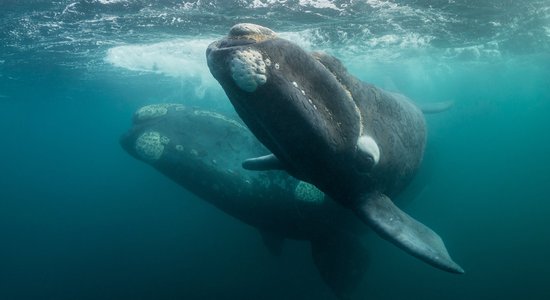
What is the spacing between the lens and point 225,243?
19.6m

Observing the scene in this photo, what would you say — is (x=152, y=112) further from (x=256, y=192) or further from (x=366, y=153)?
(x=366, y=153)

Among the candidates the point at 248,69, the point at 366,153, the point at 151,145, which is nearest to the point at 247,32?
the point at 248,69

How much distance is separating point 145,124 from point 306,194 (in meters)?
6.36

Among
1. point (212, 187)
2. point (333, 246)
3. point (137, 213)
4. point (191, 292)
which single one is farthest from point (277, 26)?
point (137, 213)

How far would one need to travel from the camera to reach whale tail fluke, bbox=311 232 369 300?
1055cm

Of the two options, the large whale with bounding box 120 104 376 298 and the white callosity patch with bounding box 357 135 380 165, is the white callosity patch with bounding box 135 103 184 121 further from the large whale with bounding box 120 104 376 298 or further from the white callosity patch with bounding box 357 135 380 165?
the white callosity patch with bounding box 357 135 380 165

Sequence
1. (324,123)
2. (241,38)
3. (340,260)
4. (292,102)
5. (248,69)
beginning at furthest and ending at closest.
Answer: (340,260) → (324,123) → (292,102) → (241,38) → (248,69)

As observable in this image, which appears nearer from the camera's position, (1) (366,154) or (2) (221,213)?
(1) (366,154)

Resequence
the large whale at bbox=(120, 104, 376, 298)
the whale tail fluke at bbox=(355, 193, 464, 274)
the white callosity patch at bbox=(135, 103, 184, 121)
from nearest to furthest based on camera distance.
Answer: the whale tail fluke at bbox=(355, 193, 464, 274) < the large whale at bbox=(120, 104, 376, 298) < the white callosity patch at bbox=(135, 103, 184, 121)

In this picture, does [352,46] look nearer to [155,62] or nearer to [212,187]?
[155,62]

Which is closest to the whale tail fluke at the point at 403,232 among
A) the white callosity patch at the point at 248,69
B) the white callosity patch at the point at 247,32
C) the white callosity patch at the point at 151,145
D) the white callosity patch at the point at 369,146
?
the white callosity patch at the point at 369,146

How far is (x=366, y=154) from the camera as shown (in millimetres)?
5117

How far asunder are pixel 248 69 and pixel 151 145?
28.9ft

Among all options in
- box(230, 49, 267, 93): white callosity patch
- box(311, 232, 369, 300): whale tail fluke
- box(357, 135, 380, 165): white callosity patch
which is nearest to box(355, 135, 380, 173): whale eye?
box(357, 135, 380, 165): white callosity patch
